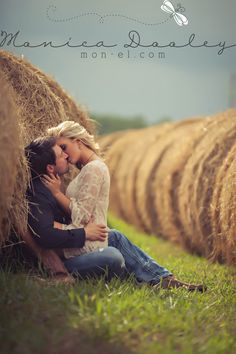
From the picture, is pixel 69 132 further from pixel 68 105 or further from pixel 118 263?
pixel 68 105

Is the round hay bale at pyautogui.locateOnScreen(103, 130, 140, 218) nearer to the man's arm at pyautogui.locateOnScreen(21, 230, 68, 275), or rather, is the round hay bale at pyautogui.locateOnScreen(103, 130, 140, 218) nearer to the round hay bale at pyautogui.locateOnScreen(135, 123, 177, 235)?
the round hay bale at pyautogui.locateOnScreen(135, 123, 177, 235)

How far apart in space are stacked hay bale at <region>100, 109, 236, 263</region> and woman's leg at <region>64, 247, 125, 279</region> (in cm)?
174

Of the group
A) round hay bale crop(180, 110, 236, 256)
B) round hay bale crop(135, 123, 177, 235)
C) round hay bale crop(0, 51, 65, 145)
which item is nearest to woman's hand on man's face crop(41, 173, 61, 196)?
round hay bale crop(0, 51, 65, 145)

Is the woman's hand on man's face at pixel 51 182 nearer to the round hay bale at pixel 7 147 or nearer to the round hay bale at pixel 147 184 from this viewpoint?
the round hay bale at pixel 7 147

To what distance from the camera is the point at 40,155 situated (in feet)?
17.6

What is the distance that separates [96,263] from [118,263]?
7.0 inches

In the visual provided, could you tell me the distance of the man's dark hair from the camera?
535cm

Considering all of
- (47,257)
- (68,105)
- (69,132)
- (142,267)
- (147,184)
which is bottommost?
(142,267)

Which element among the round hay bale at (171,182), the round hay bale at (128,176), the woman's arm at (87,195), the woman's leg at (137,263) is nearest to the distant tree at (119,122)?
the round hay bale at (128,176)

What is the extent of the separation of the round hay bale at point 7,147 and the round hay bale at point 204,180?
12.1ft

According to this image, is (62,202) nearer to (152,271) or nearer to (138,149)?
(152,271)

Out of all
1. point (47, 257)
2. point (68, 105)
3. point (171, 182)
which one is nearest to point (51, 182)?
point (47, 257)

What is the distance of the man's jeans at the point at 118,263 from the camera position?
5.29 metres

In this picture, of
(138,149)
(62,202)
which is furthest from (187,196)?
(138,149)
